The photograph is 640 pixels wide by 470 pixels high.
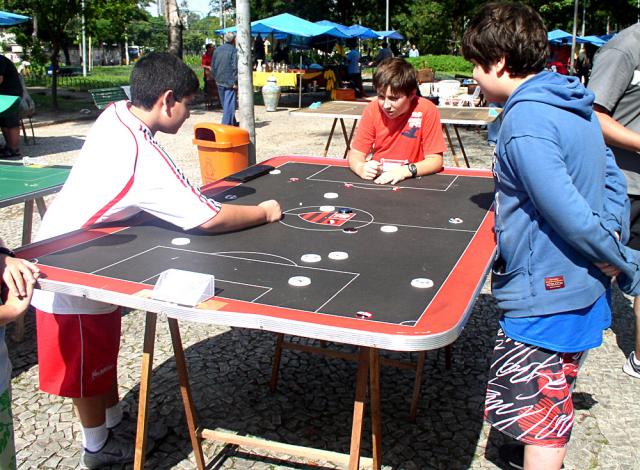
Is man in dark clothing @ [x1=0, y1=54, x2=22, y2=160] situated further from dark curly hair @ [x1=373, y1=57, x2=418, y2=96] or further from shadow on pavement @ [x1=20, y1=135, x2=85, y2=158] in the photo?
dark curly hair @ [x1=373, y1=57, x2=418, y2=96]

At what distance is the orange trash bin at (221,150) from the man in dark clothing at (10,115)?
4748 mm

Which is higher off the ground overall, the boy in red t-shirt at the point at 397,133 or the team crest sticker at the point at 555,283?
the boy in red t-shirt at the point at 397,133

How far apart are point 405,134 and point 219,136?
2191 millimetres

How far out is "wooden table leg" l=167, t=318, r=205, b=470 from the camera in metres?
2.48

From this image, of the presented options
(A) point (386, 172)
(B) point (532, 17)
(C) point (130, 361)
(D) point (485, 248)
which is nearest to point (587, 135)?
(B) point (532, 17)

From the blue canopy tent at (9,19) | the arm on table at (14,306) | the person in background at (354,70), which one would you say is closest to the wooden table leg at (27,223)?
the arm on table at (14,306)

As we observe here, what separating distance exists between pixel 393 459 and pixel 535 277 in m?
1.23

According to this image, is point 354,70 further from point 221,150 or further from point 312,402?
point 312,402

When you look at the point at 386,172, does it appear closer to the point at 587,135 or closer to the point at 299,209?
the point at 299,209

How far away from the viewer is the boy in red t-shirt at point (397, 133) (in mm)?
3760

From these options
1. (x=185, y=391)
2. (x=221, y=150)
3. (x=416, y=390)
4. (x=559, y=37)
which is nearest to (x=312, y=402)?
(x=416, y=390)

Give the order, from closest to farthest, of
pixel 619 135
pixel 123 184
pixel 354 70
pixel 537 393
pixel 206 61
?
pixel 537 393, pixel 123 184, pixel 619 135, pixel 206 61, pixel 354 70

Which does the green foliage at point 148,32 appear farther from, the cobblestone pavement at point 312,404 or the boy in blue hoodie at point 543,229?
the boy in blue hoodie at point 543,229

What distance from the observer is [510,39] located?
6.35ft
